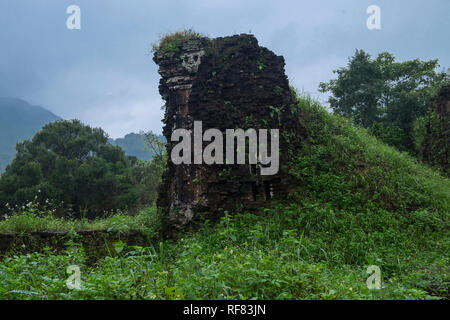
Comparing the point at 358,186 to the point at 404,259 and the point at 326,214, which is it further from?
the point at 404,259

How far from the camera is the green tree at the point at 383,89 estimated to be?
59.1 ft

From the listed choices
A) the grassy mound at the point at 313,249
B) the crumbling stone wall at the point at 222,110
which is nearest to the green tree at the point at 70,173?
the crumbling stone wall at the point at 222,110

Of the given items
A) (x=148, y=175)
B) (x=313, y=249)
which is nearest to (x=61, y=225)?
(x=313, y=249)

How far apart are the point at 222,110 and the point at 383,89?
50.3ft

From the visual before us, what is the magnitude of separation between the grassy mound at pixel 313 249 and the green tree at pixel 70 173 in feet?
39.7

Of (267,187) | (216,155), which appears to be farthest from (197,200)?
(267,187)

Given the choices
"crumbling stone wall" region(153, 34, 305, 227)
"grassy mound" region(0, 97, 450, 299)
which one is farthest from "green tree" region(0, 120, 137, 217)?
"grassy mound" region(0, 97, 450, 299)

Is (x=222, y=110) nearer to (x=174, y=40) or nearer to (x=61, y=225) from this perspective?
(x=174, y=40)

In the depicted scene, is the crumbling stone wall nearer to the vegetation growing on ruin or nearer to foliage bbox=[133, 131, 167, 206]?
the vegetation growing on ruin

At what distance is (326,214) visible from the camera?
6.59 meters

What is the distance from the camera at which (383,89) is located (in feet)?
63.7

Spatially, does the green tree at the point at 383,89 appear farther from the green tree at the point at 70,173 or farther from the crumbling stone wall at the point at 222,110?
the green tree at the point at 70,173

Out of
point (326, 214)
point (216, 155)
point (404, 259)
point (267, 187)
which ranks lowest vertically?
point (404, 259)
